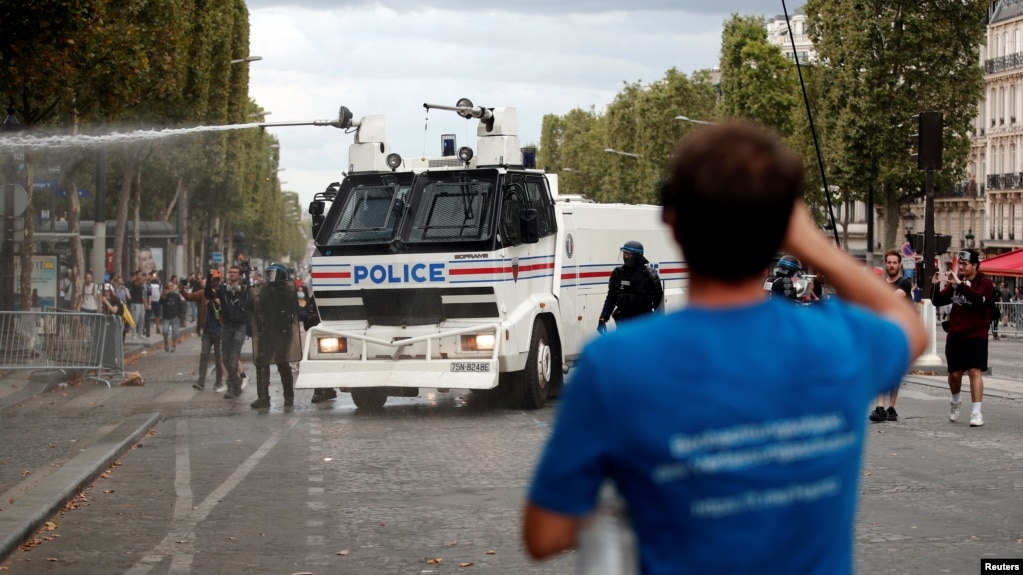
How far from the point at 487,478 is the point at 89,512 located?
3062mm

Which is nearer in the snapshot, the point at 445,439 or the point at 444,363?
the point at 445,439

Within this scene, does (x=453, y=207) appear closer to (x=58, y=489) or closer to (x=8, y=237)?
(x=58, y=489)

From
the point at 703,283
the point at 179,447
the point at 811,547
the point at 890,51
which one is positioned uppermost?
the point at 890,51

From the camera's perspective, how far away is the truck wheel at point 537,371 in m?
18.2

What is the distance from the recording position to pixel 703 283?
274 centimetres

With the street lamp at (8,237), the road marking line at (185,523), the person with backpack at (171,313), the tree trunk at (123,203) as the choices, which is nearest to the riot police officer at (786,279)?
the road marking line at (185,523)

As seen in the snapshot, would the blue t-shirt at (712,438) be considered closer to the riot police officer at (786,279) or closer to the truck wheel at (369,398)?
the riot police officer at (786,279)

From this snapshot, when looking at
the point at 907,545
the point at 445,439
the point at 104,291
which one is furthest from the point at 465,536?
the point at 104,291

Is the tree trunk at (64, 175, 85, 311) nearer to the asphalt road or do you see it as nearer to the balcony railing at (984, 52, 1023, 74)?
the asphalt road

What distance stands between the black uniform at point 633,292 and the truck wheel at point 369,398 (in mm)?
3408

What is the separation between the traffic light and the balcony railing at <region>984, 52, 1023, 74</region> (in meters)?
63.5

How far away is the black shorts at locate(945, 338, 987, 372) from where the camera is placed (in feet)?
50.5

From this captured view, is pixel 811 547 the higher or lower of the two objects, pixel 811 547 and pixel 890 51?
the lower

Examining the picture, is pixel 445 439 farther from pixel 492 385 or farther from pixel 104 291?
pixel 104 291
